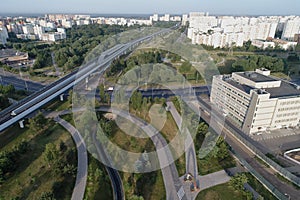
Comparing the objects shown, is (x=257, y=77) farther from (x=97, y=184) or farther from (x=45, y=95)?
(x=45, y=95)

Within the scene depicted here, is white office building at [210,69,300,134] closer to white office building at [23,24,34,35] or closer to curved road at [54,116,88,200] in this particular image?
curved road at [54,116,88,200]

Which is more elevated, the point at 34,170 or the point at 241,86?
the point at 241,86

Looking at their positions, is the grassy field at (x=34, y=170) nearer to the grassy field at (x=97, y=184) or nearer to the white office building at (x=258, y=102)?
the grassy field at (x=97, y=184)

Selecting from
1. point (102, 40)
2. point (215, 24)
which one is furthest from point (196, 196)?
point (215, 24)

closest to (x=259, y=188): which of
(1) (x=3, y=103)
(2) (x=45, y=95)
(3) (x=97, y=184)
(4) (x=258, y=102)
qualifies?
(4) (x=258, y=102)

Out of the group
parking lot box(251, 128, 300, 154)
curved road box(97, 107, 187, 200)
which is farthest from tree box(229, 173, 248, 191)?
parking lot box(251, 128, 300, 154)
